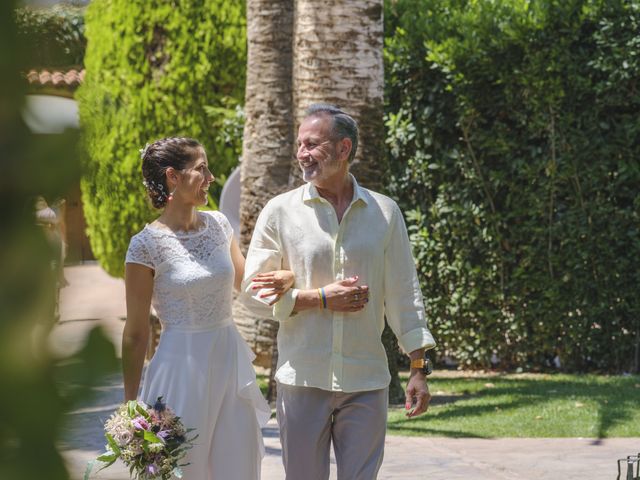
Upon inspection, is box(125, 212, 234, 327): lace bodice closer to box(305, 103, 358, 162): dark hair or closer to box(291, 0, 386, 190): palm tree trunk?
box(305, 103, 358, 162): dark hair

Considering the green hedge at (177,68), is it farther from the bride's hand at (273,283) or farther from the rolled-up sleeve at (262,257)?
the bride's hand at (273,283)

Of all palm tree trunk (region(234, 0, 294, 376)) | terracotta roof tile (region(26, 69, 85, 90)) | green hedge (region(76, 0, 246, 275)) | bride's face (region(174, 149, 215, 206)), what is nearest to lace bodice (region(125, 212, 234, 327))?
bride's face (region(174, 149, 215, 206))

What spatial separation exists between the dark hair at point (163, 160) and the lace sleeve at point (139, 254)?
0.74ft

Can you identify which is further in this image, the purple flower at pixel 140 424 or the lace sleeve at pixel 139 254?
the lace sleeve at pixel 139 254

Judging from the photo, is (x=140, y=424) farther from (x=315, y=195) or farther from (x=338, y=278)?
(x=315, y=195)

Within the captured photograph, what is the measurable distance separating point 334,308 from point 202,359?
69 cm

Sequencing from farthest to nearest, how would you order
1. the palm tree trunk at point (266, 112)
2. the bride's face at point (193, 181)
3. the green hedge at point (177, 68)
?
the green hedge at point (177, 68)
the palm tree trunk at point (266, 112)
the bride's face at point (193, 181)

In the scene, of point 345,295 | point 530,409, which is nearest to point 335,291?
point 345,295

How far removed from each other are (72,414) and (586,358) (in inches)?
394

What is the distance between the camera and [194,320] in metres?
4.39

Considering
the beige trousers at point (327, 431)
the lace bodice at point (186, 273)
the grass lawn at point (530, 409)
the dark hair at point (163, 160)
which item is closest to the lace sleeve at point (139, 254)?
the lace bodice at point (186, 273)

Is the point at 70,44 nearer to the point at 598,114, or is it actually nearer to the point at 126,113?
the point at 126,113

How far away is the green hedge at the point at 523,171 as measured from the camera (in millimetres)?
9719

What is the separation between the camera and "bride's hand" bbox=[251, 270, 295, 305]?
396cm
